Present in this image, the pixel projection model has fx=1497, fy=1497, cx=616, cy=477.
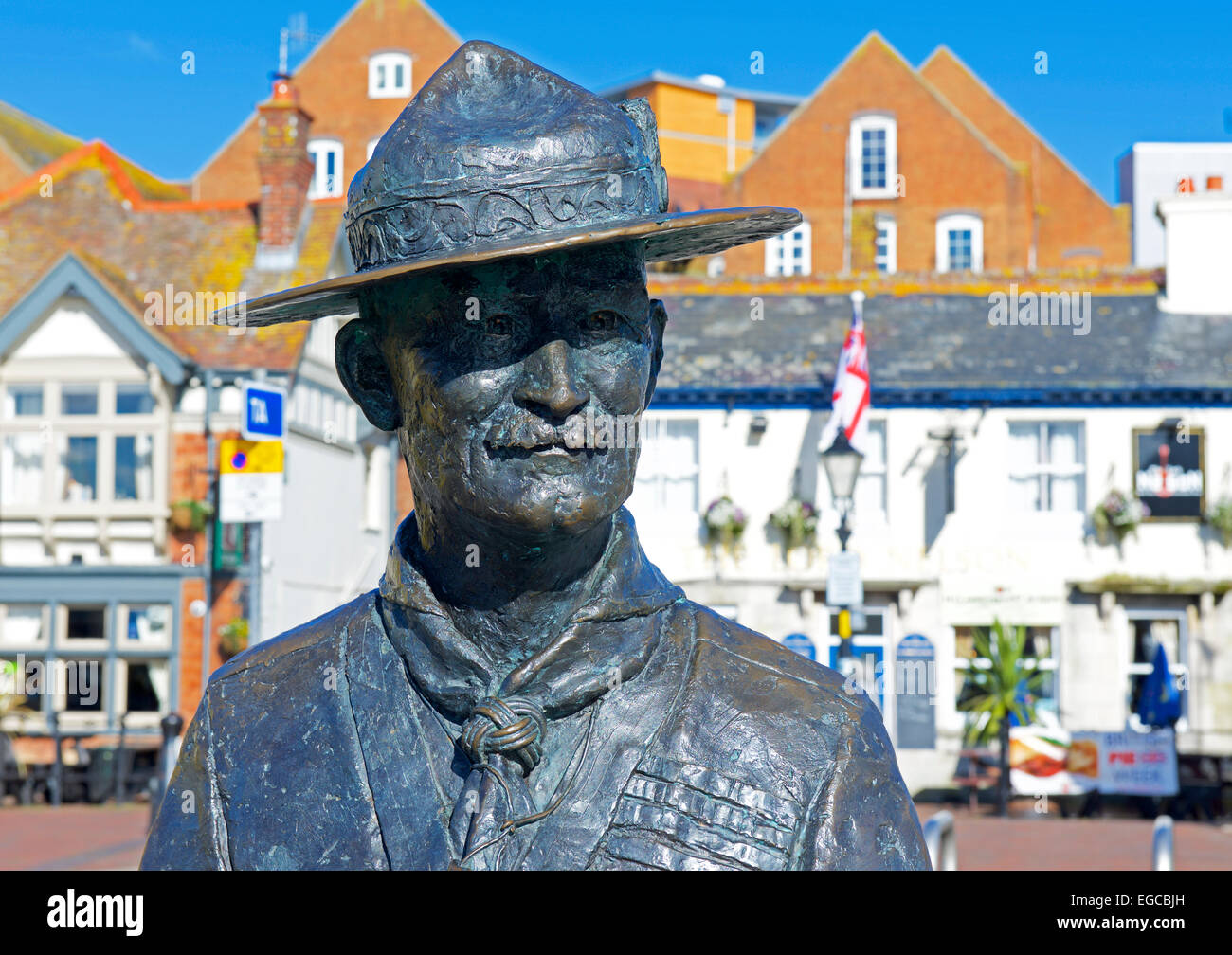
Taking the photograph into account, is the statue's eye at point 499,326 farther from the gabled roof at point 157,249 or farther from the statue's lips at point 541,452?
the gabled roof at point 157,249

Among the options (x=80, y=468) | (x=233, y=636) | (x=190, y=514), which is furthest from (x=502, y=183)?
(x=80, y=468)

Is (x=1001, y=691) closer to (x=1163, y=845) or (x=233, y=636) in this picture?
(x=233, y=636)

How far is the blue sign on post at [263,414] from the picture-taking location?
1105 centimetres

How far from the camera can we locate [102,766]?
798 inches

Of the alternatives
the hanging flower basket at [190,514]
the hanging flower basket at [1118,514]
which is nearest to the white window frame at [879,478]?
the hanging flower basket at [1118,514]

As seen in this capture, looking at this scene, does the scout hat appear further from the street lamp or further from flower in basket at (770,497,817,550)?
flower in basket at (770,497,817,550)

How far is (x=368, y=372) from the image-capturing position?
231 centimetres

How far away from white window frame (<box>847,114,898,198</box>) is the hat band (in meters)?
34.1

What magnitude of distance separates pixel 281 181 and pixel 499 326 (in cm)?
2348

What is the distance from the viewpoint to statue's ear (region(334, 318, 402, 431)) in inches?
90.4

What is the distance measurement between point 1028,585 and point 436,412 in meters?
22.9

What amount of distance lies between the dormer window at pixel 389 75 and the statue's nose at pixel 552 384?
3625cm
